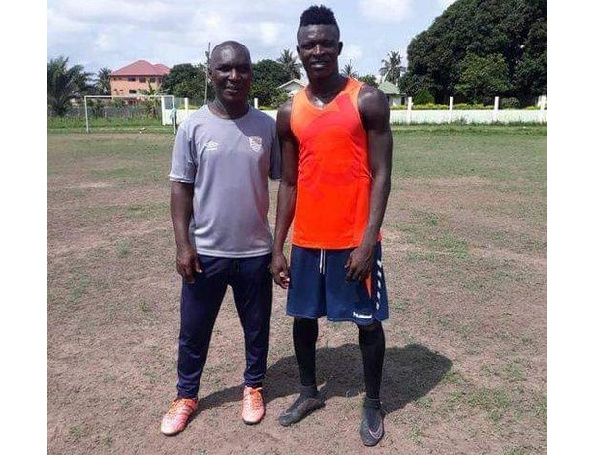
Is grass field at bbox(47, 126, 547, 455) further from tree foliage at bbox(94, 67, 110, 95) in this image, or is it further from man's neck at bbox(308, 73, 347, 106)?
tree foliage at bbox(94, 67, 110, 95)

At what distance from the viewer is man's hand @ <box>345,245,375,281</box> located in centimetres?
249

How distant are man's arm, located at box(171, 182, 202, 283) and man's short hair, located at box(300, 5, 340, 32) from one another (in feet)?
3.01

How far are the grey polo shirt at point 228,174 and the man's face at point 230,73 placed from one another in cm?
11

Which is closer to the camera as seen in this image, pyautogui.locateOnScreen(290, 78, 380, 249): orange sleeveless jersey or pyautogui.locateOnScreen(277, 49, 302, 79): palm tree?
pyautogui.locateOnScreen(290, 78, 380, 249): orange sleeveless jersey

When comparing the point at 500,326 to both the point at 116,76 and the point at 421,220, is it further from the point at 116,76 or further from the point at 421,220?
the point at 116,76

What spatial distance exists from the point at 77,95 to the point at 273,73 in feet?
85.8

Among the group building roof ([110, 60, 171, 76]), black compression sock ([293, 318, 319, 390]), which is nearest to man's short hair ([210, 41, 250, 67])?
black compression sock ([293, 318, 319, 390])

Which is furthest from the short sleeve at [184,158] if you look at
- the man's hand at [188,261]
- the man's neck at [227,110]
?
the man's hand at [188,261]

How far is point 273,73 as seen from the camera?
6172 cm

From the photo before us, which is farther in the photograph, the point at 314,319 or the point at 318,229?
the point at 314,319

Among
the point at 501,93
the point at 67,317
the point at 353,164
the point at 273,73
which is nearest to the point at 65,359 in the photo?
the point at 67,317

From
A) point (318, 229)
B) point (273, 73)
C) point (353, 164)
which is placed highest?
point (273, 73)

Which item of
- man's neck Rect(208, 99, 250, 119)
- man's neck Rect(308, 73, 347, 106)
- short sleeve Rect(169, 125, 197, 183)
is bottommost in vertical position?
short sleeve Rect(169, 125, 197, 183)

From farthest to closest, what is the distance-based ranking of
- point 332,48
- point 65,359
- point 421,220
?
point 421,220
point 65,359
point 332,48
